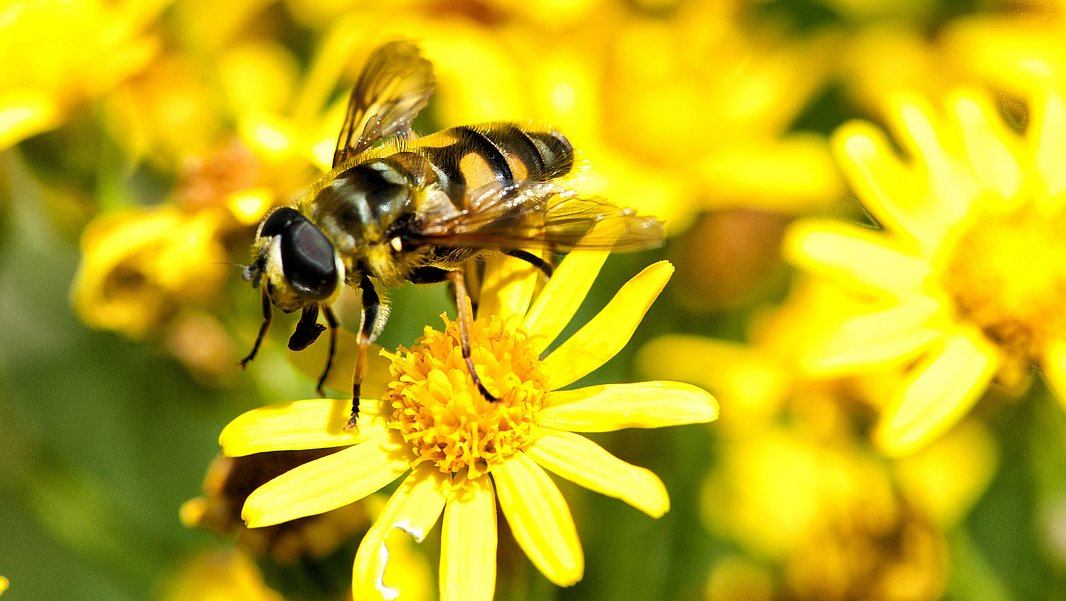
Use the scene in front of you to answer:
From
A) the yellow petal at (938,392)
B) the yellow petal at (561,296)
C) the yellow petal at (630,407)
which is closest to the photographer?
the yellow petal at (630,407)

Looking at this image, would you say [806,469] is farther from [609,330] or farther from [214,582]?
[214,582]

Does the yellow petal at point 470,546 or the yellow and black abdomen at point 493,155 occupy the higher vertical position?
the yellow and black abdomen at point 493,155

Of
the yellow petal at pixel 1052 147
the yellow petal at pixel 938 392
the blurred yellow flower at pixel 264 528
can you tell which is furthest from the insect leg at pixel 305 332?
the yellow petal at pixel 1052 147

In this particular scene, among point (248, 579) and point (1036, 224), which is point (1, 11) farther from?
point (1036, 224)

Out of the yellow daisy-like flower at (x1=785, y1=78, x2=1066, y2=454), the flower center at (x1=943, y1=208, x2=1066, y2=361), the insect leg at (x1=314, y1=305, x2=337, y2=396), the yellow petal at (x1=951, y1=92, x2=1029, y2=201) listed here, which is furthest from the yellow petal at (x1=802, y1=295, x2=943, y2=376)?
the insect leg at (x1=314, y1=305, x2=337, y2=396)

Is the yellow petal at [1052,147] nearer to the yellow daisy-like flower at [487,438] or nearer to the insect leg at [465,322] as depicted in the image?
the yellow daisy-like flower at [487,438]

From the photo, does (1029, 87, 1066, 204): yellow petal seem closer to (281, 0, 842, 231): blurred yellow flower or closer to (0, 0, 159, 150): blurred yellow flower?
(281, 0, 842, 231): blurred yellow flower

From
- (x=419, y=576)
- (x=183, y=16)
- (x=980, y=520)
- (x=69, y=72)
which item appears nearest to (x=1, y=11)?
(x=69, y=72)
